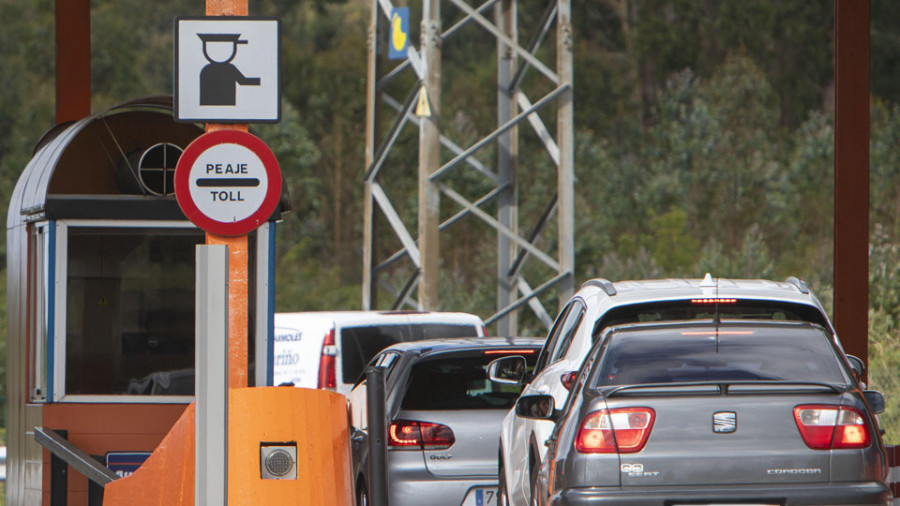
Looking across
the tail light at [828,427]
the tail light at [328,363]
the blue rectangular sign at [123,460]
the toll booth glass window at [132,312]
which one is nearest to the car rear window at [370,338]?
the tail light at [328,363]

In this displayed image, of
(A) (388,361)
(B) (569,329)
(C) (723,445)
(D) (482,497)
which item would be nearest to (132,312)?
(A) (388,361)

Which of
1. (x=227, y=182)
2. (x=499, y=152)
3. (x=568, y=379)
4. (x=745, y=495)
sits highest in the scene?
(x=499, y=152)

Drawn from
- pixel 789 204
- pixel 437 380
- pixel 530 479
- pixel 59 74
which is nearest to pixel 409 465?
pixel 437 380

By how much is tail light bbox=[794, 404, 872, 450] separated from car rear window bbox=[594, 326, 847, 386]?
0.25m

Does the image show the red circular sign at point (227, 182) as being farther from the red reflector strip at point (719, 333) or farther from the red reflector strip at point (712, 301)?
the red reflector strip at point (712, 301)

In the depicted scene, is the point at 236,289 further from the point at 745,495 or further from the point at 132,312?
the point at 132,312

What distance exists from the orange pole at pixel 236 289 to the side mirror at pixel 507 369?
2250 millimetres

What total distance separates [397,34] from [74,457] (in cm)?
1095

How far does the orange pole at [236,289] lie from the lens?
729cm

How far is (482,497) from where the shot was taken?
9.62 meters

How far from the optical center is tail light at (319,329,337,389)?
53.7 ft

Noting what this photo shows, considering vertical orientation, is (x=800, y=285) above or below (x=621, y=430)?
above

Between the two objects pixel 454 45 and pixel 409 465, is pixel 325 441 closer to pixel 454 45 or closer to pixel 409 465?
pixel 409 465

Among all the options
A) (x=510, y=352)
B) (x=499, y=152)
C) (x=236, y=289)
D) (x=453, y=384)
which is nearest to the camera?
(x=236, y=289)
